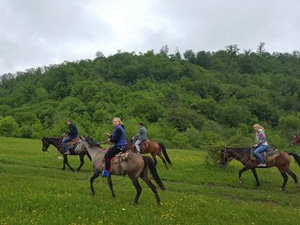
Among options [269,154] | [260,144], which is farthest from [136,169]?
[269,154]

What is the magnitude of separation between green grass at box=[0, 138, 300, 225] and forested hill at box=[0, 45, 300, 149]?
3727 cm

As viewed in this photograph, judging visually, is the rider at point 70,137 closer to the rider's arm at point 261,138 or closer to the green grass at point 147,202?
the green grass at point 147,202

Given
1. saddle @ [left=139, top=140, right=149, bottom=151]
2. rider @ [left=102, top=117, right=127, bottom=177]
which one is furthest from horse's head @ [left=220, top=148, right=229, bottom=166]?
rider @ [left=102, top=117, right=127, bottom=177]

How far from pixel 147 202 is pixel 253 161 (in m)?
9.00

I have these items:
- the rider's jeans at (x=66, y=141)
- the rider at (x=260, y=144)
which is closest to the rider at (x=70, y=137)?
the rider's jeans at (x=66, y=141)

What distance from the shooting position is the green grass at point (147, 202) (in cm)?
1025

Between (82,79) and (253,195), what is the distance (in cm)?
9992

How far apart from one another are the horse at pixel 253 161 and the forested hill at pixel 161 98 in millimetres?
35380

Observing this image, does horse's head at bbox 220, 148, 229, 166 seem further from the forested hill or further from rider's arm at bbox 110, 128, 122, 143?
the forested hill

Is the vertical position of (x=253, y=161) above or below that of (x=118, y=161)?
below

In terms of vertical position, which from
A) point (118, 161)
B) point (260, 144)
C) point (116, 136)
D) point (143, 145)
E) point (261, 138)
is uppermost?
point (116, 136)

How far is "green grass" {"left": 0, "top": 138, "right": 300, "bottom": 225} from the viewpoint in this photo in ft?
33.6

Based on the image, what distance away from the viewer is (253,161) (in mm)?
19156

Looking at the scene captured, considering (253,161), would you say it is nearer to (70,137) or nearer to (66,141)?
(70,137)
